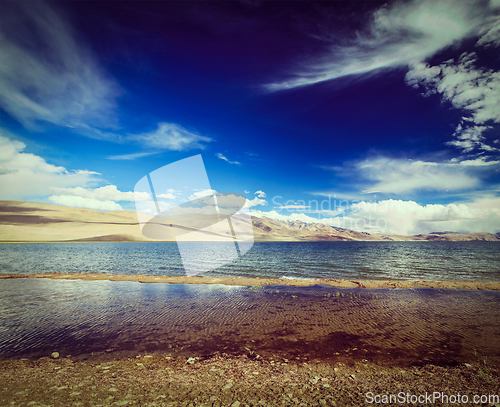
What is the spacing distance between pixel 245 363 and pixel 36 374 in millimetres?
6773

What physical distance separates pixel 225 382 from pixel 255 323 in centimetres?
604

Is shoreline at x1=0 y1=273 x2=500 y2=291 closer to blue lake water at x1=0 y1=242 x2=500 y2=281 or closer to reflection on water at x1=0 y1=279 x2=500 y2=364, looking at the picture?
reflection on water at x1=0 y1=279 x2=500 y2=364

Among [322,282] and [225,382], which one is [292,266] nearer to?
[322,282]

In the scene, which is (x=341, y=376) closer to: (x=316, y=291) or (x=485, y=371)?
(x=485, y=371)

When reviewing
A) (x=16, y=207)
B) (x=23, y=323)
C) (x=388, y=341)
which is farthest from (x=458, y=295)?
(x=16, y=207)

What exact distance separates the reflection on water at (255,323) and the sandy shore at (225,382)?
91cm

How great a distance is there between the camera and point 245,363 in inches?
307

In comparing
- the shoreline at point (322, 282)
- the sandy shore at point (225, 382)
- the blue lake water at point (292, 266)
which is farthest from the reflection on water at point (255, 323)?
the blue lake water at point (292, 266)

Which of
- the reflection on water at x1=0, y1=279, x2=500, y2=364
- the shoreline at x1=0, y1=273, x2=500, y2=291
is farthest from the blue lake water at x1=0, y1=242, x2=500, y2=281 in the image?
the reflection on water at x1=0, y1=279, x2=500, y2=364

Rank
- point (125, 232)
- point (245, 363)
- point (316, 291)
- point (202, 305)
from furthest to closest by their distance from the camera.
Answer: point (125, 232)
point (316, 291)
point (202, 305)
point (245, 363)

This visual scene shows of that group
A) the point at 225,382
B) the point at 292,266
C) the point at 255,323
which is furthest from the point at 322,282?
the point at 225,382

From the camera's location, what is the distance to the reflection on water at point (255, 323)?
8.95 m

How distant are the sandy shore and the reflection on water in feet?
2.98

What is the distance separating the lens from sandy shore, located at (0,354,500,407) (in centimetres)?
556
